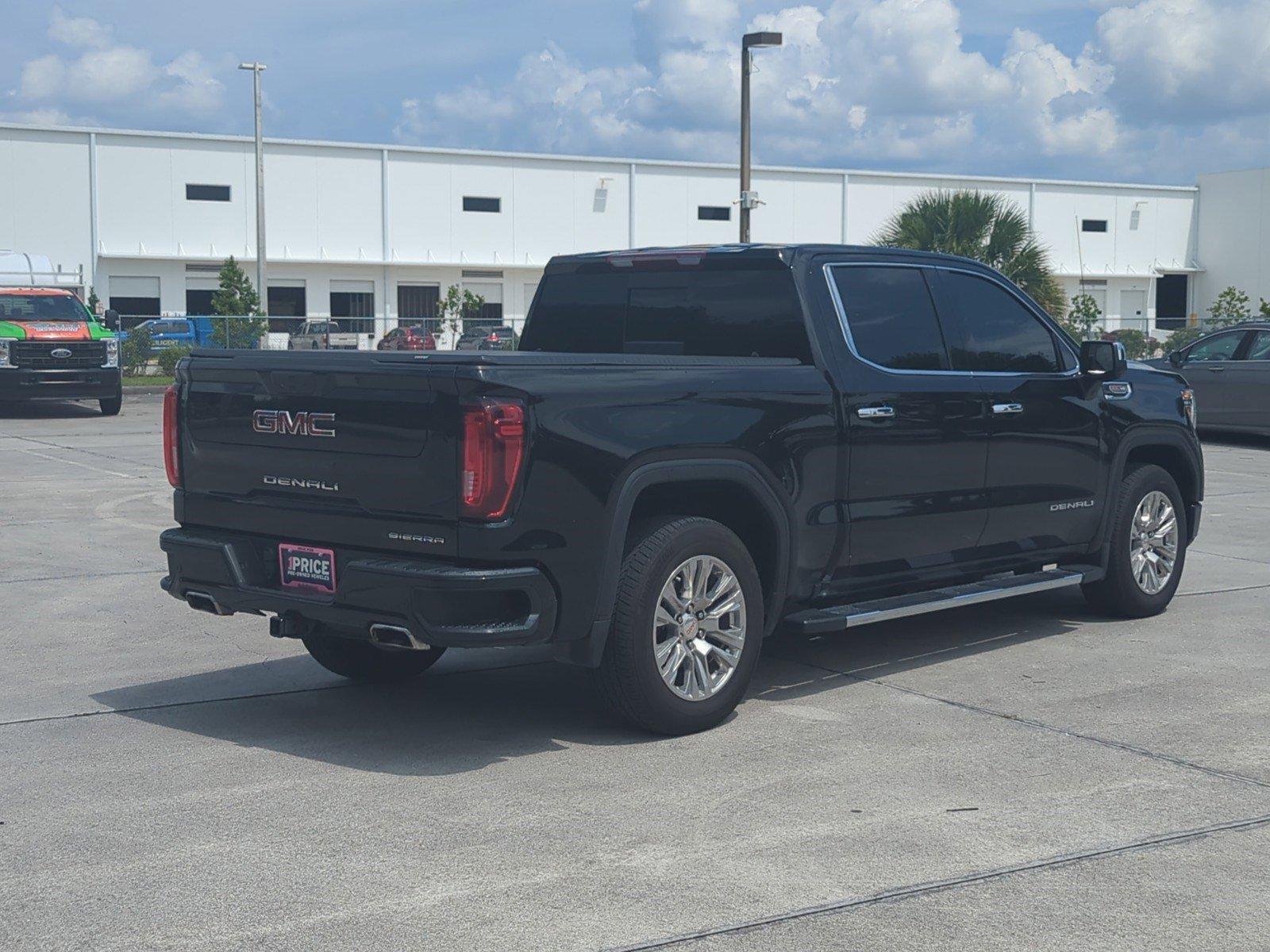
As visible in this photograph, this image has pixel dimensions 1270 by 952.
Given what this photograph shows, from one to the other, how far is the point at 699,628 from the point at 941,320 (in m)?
2.24

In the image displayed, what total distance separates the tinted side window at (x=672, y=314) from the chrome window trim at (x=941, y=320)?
0.85ft

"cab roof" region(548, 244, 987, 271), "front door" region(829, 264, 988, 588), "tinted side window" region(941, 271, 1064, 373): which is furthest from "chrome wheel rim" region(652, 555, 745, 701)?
"tinted side window" region(941, 271, 1064, 373)

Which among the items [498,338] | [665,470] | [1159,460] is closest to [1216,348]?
[1159,460]

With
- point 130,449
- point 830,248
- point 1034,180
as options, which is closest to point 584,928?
point 830,248

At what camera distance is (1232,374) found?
2034 centimetres

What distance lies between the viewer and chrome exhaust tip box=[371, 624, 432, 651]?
18.5 ft

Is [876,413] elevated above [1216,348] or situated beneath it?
situated beneath

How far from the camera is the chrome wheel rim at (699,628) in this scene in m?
6.09

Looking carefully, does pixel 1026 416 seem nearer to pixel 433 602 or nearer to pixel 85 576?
pixel 433 602

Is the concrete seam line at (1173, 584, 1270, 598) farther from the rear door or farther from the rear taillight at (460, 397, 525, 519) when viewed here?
the rear taillight at (460, 397, 525, 519)

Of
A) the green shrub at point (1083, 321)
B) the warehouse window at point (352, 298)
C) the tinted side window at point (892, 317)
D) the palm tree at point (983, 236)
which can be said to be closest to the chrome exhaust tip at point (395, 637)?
the tinted side window at point (892, 317)

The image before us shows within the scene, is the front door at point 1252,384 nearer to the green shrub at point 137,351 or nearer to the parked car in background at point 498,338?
the parked car in background at point 498,338

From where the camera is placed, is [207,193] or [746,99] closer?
[746,99]

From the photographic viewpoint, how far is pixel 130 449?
19.4 m
